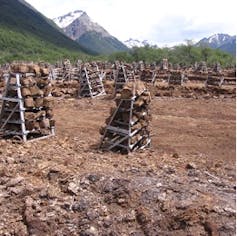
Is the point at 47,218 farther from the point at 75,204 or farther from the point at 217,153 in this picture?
the point at 217,153

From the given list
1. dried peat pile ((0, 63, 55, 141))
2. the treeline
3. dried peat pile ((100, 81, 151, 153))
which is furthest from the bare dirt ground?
the treeline

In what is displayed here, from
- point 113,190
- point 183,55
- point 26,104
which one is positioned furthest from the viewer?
point 183,55

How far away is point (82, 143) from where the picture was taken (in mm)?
15555

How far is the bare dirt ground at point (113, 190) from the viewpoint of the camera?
918cm

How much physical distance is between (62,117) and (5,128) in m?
5.70

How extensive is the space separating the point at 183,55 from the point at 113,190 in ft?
337

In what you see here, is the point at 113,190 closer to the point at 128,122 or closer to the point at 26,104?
the point at 128,122

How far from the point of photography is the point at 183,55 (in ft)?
364

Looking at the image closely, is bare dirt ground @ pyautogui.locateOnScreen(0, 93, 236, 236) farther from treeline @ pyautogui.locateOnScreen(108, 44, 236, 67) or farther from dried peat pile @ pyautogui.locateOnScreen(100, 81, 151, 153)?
treeline @ pyautogui.locateOnScreen(108, 44, 236, 67)

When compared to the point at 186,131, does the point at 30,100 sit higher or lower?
higher

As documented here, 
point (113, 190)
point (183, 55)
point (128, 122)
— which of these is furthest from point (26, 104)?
point (183, 55)

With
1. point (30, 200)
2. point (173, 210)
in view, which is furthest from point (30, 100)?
point (173, 210)

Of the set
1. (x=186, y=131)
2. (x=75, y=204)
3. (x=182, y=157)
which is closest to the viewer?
(x=75, y=204)

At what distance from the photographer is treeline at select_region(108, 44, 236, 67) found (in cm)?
10113
